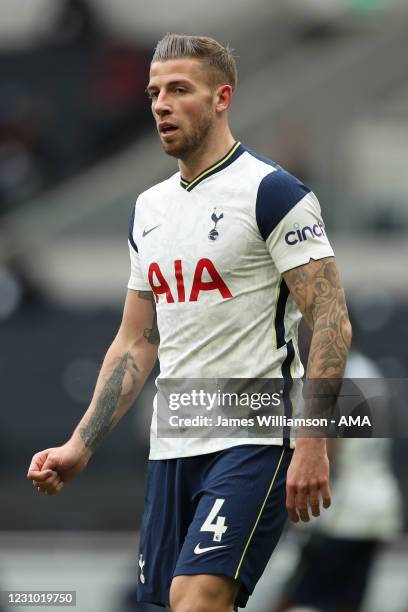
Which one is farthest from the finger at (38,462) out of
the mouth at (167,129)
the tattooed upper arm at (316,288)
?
the mouth at (167,129)

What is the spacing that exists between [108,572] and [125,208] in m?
5.69

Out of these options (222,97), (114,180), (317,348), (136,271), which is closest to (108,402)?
(136,271)

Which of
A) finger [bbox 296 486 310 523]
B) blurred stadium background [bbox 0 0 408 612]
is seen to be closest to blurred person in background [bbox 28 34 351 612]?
finger [bbox 296 486 310 523]

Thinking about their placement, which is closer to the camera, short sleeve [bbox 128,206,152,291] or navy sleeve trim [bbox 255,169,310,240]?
navy sleeve trim [bbox 255,169,310,240]

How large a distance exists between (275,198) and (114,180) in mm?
11465

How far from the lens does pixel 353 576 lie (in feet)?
25.0

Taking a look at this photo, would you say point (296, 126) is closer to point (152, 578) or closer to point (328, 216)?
point (328, 216)

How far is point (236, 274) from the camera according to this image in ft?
16.5

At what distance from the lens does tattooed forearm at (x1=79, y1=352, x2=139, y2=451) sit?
535 cm

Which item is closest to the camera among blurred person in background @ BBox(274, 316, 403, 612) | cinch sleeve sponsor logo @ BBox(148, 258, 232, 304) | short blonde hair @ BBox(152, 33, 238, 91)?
cinch sleeve sponsor logo @ BBox(148, 258, 232, 304)

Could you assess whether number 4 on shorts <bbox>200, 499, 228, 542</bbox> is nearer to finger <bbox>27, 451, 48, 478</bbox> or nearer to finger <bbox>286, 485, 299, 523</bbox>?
finger <bbox>286, 485, 299, 523</bbox>

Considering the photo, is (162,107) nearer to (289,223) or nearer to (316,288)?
(289,223)

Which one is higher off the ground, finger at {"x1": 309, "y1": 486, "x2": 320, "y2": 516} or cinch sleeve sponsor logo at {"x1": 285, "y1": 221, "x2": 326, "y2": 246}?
cinch sleeve sponsor logo at {"x1": 285, "y1": 221, "x2": 326, "y2": 246}

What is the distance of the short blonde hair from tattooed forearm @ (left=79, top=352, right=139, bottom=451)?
116cm
